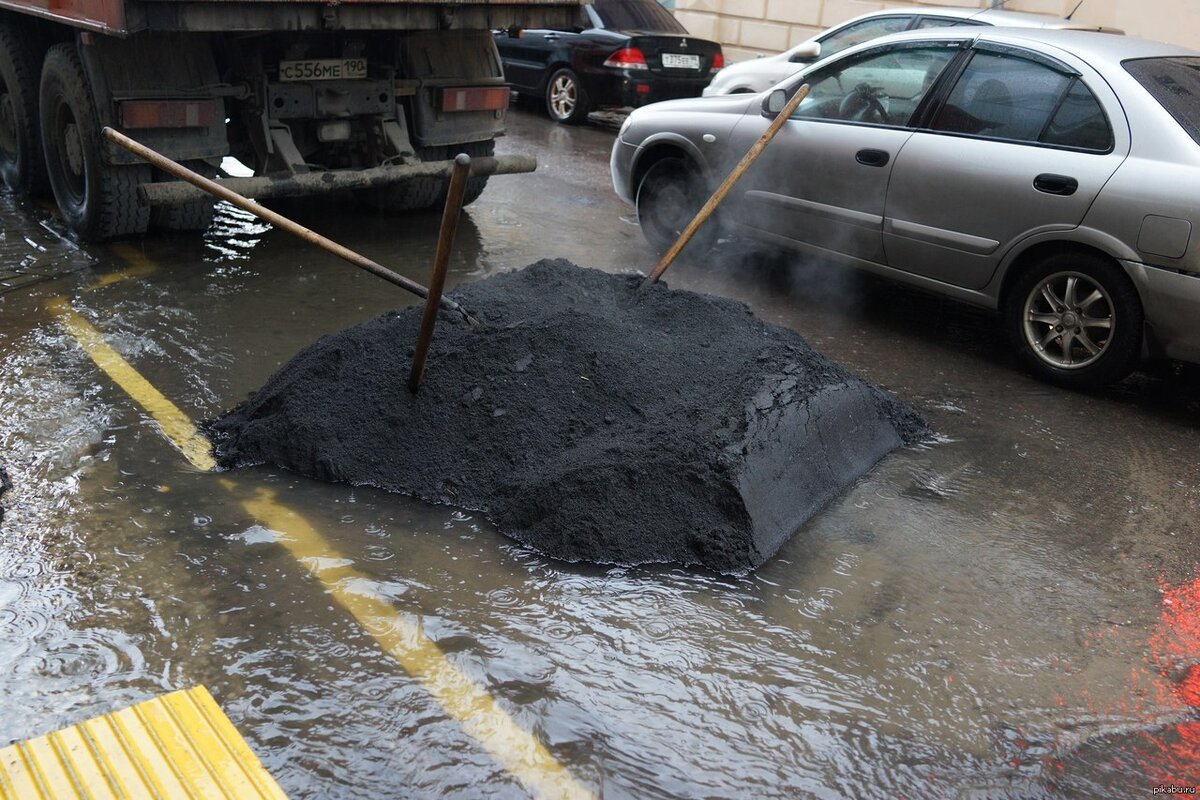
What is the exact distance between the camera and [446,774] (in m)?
2.77

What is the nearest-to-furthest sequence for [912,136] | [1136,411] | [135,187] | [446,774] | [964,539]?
[446,774] → [964,539] → [1136,411] → [912,136] → [135,187]

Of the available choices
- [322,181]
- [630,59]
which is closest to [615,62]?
[630,59]

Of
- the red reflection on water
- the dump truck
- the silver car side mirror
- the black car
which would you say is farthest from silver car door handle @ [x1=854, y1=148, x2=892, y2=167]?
the black car

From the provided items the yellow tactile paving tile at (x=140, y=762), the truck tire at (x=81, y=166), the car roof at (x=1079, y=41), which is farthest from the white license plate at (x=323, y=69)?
the yellow tactile paving tile at (x=140, y=762)

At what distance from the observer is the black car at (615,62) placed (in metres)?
12.8

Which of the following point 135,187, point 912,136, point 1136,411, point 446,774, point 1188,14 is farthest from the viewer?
point 1188,14

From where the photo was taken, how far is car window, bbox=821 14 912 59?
9904 millimetres

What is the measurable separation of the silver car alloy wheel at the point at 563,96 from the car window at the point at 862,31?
377cm

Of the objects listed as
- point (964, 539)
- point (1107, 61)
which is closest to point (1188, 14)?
point (1107, 61)

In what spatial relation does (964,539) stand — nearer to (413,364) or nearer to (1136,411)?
(1136,411)

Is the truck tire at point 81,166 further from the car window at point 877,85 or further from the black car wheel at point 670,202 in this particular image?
the car window at point 877,85

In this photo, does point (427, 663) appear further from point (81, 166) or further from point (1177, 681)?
point (81, 166)

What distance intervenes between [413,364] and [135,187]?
3388 millimetres

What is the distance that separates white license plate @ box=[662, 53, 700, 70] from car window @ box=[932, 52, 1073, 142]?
727 centimetres
